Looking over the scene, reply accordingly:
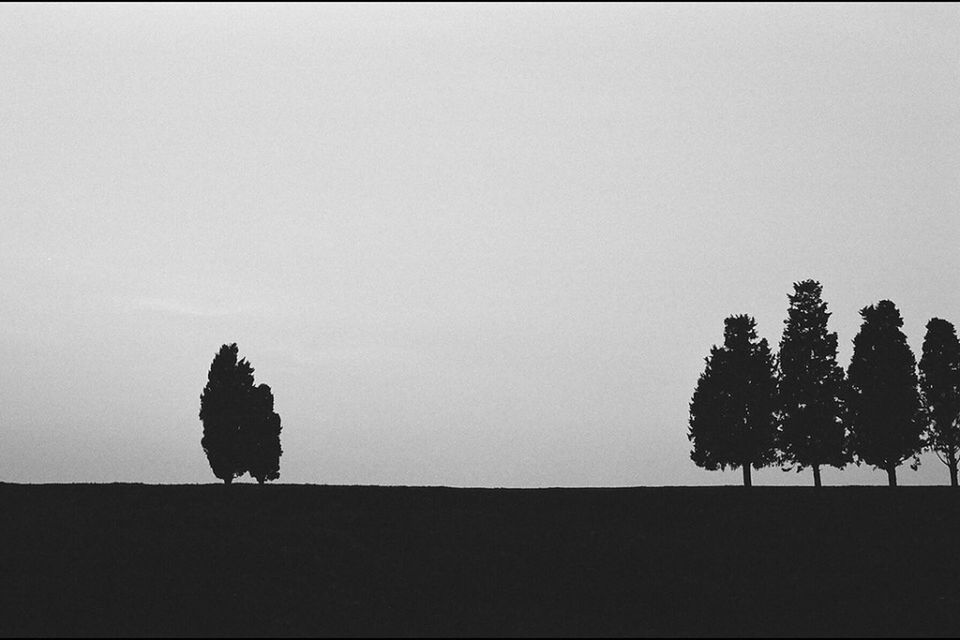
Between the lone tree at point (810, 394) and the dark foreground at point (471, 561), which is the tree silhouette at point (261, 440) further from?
the lone tree at point (810, 394)

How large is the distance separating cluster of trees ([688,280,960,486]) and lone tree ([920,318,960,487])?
0.18 ft

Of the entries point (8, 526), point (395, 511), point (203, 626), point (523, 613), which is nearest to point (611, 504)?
point (395, 511)

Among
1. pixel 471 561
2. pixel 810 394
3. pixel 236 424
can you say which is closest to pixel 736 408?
pixel 810 394

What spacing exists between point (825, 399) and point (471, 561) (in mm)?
29437

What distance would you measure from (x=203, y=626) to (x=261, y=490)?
13665mm

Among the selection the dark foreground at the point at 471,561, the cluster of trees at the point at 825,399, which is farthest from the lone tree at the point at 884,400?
the dark foreground at the point at 471,561

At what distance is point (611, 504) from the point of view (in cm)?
3781

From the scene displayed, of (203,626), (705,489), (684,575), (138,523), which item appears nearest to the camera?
(203,626)

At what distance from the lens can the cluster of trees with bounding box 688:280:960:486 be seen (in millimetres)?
49625

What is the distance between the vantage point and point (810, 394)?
51.1 m

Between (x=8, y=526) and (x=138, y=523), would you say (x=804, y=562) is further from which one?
(x=8, y=526)

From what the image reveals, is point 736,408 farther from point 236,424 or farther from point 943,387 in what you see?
point 236,424

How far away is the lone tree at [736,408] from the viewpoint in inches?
2039

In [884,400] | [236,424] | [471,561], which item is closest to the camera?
[471,561]
